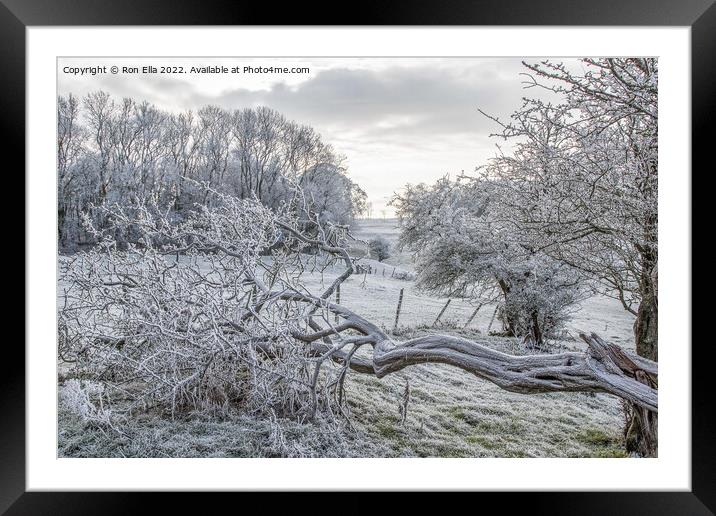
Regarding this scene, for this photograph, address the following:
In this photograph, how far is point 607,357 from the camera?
256 centimetres

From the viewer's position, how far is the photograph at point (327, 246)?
260 centimetres

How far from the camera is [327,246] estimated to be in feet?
9.57

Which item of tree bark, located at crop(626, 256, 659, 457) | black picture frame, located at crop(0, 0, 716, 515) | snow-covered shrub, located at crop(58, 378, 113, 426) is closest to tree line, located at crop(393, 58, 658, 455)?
tree bark, located at crop(626, 256, 659, 457)

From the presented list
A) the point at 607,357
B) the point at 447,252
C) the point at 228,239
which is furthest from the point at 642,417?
the point at 228,239

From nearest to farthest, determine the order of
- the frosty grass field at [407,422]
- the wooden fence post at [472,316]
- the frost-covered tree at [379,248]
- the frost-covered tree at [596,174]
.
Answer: the frost-covered tree at [596,174] → the frosty grass field at [407,422] → the frost-covered tree at [379,248] → the wooden fence post at [472,316]

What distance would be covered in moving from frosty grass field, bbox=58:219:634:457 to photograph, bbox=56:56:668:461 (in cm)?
1

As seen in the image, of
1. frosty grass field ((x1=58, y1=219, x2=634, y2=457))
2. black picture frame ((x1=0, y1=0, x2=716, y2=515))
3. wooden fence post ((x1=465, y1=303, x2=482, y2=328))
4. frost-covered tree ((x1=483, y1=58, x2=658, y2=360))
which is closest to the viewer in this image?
black picture frame ((x1=0, y1=0, x2=716, y2=515))

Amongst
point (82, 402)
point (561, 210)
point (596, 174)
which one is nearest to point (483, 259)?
point (561, 210)

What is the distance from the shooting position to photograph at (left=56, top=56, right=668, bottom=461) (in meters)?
2.60

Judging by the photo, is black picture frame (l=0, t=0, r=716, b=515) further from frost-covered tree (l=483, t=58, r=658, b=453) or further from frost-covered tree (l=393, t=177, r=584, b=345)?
frost-covered tree (l=393, t=177, r=584, b=345)

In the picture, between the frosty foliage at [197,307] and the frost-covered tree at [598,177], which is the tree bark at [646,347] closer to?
the frost-covered tree at [598,177]
